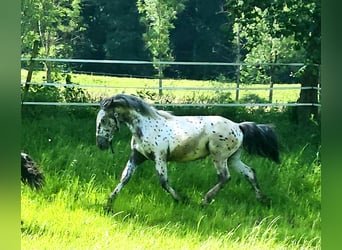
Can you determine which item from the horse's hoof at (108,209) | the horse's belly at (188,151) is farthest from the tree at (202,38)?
the horse's hoof at (108,209)

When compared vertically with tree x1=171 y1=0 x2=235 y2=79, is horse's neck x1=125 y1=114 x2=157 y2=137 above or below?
below

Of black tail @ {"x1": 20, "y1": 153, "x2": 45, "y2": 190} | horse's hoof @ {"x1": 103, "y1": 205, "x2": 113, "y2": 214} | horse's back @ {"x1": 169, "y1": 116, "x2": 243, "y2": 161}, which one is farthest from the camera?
horse's back @ {"x1": 169, "y1": 116, "x2": 243, "y2": 161}

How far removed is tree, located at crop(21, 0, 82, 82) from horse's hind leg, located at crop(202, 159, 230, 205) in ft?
3.16

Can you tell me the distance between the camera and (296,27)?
117 inches

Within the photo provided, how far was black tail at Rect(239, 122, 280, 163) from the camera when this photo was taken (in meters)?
2.96

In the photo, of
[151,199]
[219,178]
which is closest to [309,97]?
[219,178]

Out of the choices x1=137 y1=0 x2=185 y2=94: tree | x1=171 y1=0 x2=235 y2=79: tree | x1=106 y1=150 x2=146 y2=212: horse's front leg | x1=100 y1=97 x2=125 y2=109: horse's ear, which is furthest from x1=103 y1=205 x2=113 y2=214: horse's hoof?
x1=171 y1=0 x2=235 y2=79: tree

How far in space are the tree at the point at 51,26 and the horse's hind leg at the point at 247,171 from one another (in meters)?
1.02

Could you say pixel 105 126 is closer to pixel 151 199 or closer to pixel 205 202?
pixel 151 199

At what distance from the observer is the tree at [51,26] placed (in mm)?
2734

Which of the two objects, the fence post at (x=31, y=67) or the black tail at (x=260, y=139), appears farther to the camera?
the black tail at (x=260, y=139)

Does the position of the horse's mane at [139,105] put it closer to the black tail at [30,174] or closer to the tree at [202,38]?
the tree at [202,38]

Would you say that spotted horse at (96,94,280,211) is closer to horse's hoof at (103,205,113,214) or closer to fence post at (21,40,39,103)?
horse's hoof at (103,205,113,214)

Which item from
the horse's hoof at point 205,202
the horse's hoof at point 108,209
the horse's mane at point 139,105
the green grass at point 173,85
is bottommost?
the horse's hoof at point 108,209
